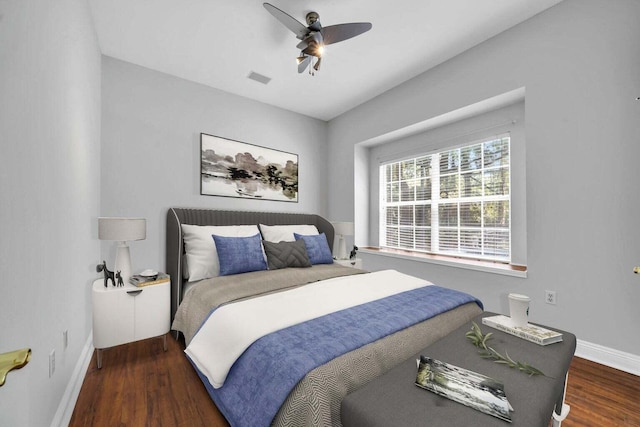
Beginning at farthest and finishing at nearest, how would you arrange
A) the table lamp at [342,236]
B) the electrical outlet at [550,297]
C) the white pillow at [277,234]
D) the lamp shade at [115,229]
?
the table lamp at [342,236] < the white pillow at [277,234] < the electrical outlet at [550,297] < the lamp shade at [115,229]

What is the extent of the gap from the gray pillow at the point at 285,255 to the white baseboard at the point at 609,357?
7.89 feet

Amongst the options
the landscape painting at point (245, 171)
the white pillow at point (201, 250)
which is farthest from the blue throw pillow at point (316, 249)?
the landscape painting at point (245, 171)

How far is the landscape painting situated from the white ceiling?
2.49ft

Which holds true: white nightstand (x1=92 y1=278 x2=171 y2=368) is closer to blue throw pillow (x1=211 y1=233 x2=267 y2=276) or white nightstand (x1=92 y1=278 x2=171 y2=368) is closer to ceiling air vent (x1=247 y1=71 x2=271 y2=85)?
blue throw pillow (x1=211 y1=233 x2=267 y2=276)

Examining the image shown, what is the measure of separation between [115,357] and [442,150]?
402 cm

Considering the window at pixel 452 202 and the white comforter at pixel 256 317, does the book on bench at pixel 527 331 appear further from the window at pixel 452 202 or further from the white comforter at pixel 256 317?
the window at pixel 452 202

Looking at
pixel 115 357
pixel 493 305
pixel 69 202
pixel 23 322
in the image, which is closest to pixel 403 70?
pixel 493 305

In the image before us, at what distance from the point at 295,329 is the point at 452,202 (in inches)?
113

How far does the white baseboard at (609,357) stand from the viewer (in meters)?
1.96

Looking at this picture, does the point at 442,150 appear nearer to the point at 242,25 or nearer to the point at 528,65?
the point at 528,65

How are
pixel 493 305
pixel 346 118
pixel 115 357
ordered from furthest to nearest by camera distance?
pixel 346 118 → pixel 493 305 → pixel 115 357

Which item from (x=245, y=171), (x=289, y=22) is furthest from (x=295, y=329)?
(x=245, y=171)

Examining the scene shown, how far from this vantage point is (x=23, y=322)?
3.37ft

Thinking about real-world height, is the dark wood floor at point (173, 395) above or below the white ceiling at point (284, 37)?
below
